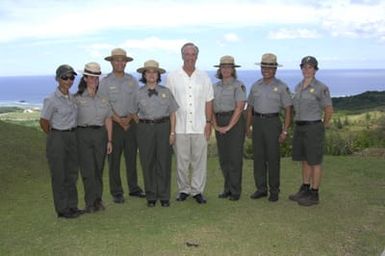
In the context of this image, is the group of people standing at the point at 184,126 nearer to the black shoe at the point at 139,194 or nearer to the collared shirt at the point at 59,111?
the collared shirt at the point at 59,111

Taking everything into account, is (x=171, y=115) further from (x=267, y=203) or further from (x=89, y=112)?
(x=267, y=203)

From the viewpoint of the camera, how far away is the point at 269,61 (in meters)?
7.21

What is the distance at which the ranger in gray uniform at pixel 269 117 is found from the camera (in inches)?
287

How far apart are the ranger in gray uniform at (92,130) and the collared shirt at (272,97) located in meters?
2.01

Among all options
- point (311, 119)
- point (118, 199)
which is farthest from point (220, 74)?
point (118, 199)

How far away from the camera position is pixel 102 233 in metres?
6.16

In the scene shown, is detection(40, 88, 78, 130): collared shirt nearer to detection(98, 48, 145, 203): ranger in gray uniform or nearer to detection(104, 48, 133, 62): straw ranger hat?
detection(98, 48, 145, 203): ranger in gray uniform

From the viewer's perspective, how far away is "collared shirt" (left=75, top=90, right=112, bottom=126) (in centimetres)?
664

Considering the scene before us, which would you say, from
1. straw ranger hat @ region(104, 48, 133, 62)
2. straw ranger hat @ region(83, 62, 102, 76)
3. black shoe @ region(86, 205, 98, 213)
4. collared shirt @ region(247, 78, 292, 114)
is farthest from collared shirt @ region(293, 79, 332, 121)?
black shoe @ region(86, 205, 98, 213)

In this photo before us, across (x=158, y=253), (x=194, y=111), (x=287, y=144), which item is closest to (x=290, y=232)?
(x=158, y=253)

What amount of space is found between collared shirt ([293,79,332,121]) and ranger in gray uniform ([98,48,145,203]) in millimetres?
2199

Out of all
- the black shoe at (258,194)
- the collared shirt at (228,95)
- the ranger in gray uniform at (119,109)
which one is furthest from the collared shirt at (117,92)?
the black shoe at (258,194)

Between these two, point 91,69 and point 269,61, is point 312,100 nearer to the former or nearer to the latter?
point 269,61

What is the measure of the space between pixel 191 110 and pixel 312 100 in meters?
1.56
